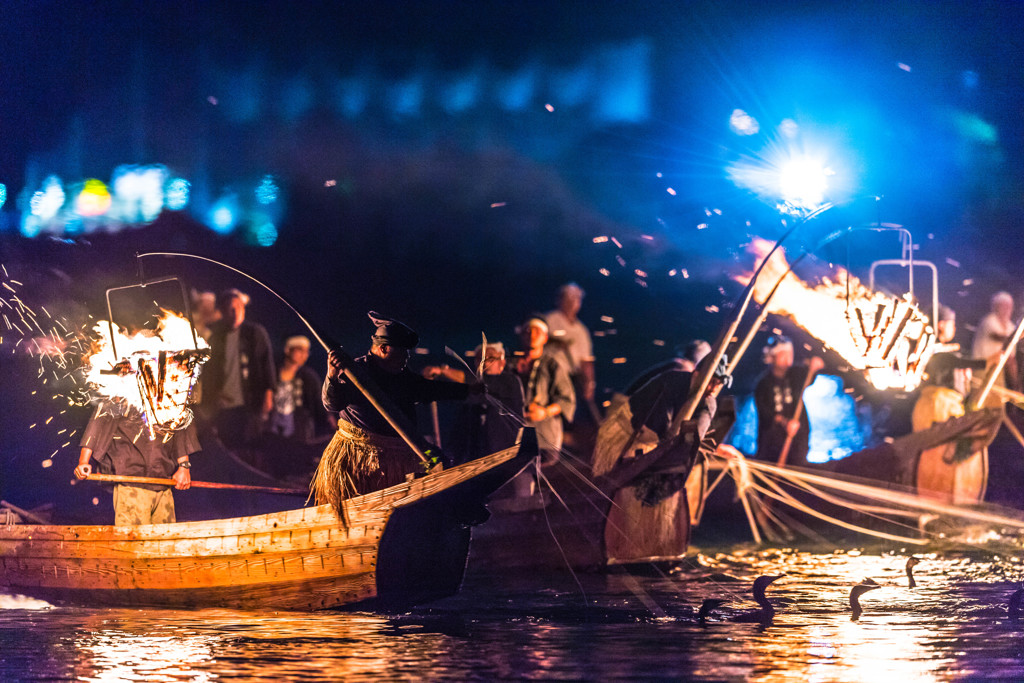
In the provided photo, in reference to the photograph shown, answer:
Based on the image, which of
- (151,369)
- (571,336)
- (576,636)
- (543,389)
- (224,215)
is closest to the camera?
(576,636)

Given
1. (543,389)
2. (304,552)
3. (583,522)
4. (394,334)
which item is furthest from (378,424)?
(583,522)

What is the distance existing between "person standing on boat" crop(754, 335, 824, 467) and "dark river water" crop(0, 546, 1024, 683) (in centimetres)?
238

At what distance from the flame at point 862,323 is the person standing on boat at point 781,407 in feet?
1.23

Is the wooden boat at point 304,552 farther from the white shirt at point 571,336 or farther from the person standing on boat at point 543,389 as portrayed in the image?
the white shirt at point 571,336

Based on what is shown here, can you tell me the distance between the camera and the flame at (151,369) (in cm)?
825

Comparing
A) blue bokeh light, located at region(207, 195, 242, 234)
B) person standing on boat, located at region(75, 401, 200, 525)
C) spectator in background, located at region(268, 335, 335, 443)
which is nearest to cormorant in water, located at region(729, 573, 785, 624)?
person standing on boat, located at region(75, 401, 200, 525)

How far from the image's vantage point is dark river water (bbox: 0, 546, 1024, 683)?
577 centimetres

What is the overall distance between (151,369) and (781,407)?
5980mm

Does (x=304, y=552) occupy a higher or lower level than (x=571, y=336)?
lower

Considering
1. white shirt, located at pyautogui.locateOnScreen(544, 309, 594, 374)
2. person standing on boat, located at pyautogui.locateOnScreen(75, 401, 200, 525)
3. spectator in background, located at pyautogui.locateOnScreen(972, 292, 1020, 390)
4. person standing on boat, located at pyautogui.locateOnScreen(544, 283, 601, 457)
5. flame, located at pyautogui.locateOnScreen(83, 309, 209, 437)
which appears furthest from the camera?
spectator in background, located at pyautogui.locateOnScreen(972, 292, 1020, 390)

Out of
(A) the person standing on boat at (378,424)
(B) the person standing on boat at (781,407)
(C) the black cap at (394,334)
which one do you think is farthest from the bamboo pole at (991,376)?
(C) the black cap at (394,334)

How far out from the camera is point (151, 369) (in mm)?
8477

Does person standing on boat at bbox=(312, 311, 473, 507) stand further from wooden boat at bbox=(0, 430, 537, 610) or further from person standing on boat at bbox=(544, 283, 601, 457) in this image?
person standing on boat at bbox=(544, 283, 601, 457)

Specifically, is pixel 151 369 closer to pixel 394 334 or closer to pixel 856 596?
pixel 394 334
